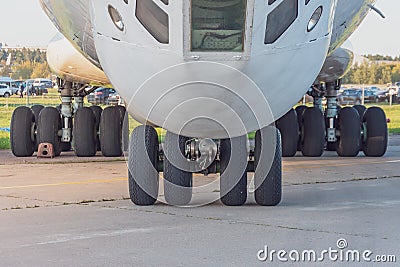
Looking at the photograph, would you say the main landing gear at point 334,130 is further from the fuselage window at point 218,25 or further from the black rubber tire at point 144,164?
the fuselage window at point 218,25

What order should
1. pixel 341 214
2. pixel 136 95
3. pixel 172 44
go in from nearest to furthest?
pixel 172 44 < pixel 136 95 < pixel 341 214

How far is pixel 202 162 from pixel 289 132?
6353 millimetres

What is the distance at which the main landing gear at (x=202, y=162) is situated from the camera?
8.80 metres

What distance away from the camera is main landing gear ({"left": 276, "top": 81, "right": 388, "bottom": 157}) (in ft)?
49.8

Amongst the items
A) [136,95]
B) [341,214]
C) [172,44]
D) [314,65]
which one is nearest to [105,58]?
[136,95]

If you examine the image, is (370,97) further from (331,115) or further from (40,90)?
(331,115)

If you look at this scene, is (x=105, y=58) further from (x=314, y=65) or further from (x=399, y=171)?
(x=399, y=171)

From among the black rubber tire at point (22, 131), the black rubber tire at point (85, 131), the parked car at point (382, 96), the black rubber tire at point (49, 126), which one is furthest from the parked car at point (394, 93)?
the black rubber tire at point (85, 131)

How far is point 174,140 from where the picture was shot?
28.5 feet

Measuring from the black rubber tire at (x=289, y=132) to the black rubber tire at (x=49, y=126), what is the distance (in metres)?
3.62

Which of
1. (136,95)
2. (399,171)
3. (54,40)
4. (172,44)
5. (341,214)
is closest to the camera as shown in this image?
(172,44)

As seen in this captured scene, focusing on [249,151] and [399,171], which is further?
[399,171]

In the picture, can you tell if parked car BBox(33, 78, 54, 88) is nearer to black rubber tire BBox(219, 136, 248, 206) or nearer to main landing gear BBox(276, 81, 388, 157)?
main landing gear BBox(276, 81, 388, 157)

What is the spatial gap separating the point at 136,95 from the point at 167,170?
119cm
